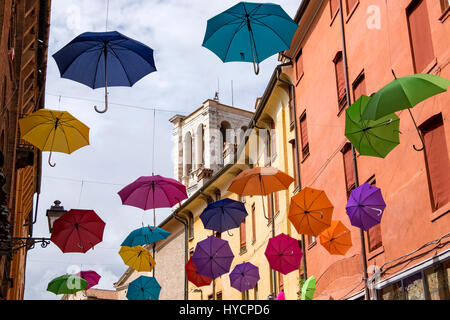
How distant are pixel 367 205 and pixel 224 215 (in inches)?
234

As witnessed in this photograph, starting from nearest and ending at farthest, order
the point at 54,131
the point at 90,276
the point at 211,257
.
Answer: the point at 54,131, the point at 211,257, the point at 90,276

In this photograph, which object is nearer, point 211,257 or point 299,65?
point 211,257

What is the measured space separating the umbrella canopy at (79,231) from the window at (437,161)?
916 cm

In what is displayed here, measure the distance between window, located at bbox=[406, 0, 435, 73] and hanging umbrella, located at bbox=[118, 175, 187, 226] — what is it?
6784 mm

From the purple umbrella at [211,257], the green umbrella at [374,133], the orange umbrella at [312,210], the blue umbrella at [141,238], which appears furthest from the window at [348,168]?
the blue umbrella at [141,238]

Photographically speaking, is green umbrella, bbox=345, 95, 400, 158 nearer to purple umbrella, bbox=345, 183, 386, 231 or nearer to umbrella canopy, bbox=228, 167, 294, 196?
purple umbrella, bbox=345, 183, 386, 231

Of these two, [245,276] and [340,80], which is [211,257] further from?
[340,80]

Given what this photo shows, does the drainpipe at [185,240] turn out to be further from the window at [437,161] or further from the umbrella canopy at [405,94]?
the umbrella canopy at [405,94]

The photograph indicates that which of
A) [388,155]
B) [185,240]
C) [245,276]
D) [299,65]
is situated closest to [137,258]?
[245,276]

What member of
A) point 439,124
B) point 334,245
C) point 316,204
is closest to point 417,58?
point 439,124

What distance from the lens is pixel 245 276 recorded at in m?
23.5

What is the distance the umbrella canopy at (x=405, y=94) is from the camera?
9766mm

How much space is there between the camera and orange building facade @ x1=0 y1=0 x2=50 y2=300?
1488 cm

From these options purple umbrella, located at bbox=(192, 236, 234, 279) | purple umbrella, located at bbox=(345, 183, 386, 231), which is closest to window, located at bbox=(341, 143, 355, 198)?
purple umbrella, located at bbox=(345, 183, 386, 231)
